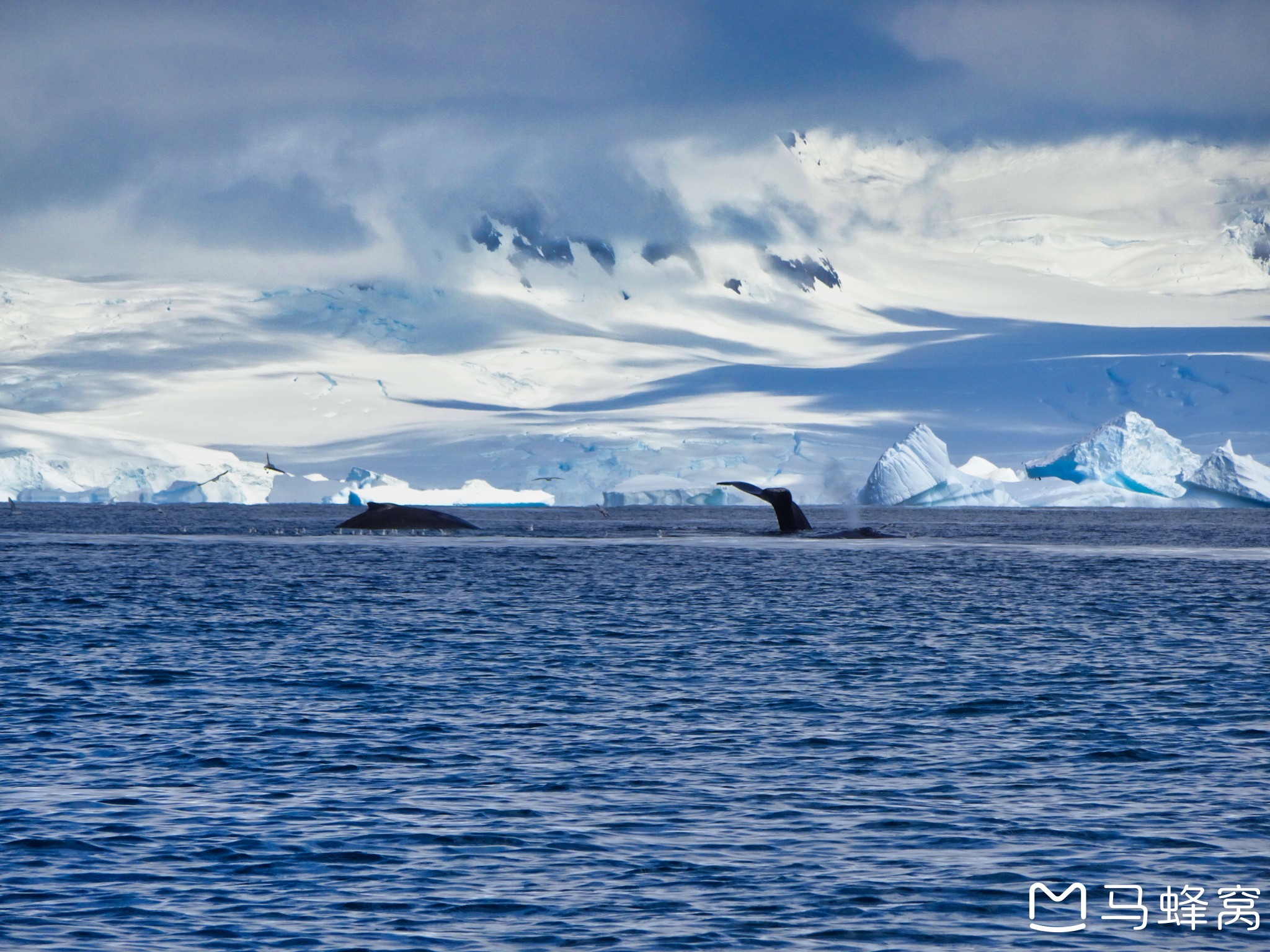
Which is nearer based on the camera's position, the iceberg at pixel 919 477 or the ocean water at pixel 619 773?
the ocean water at pixel 619 773

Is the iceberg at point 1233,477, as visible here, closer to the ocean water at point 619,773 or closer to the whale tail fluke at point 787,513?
the whale tail fluke at point 787,513

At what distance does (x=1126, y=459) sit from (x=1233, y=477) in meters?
12.7

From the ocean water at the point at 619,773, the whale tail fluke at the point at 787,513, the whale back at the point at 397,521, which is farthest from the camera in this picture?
the whale back at the point at 397,521

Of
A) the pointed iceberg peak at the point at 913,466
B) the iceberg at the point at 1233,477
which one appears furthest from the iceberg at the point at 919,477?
the iceberg at the point at 1233,477

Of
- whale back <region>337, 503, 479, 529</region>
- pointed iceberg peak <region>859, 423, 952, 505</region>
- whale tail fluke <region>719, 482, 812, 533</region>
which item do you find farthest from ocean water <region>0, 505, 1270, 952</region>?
pointed iceberg peak <region>859, 423, 952, 505</region>

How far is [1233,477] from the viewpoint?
532ft

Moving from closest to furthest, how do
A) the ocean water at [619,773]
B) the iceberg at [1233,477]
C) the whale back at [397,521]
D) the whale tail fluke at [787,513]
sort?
the ocean water at [619,773] < the whale tail fluke at [787,513] < the whale back at [397,521] < the iceberg at [1233,477]

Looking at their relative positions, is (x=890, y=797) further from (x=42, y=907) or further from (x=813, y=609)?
(x=813, y=609)

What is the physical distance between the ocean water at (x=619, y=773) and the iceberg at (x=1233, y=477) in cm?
12153

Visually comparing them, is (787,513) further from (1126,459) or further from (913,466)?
(1126,459)

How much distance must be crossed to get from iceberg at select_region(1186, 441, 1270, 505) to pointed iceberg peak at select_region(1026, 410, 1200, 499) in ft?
23.0

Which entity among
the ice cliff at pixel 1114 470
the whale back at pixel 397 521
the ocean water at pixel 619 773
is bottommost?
the ocean water at pixel 619 773

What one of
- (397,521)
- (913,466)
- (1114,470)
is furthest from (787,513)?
(1114,470)

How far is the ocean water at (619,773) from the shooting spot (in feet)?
45.1
